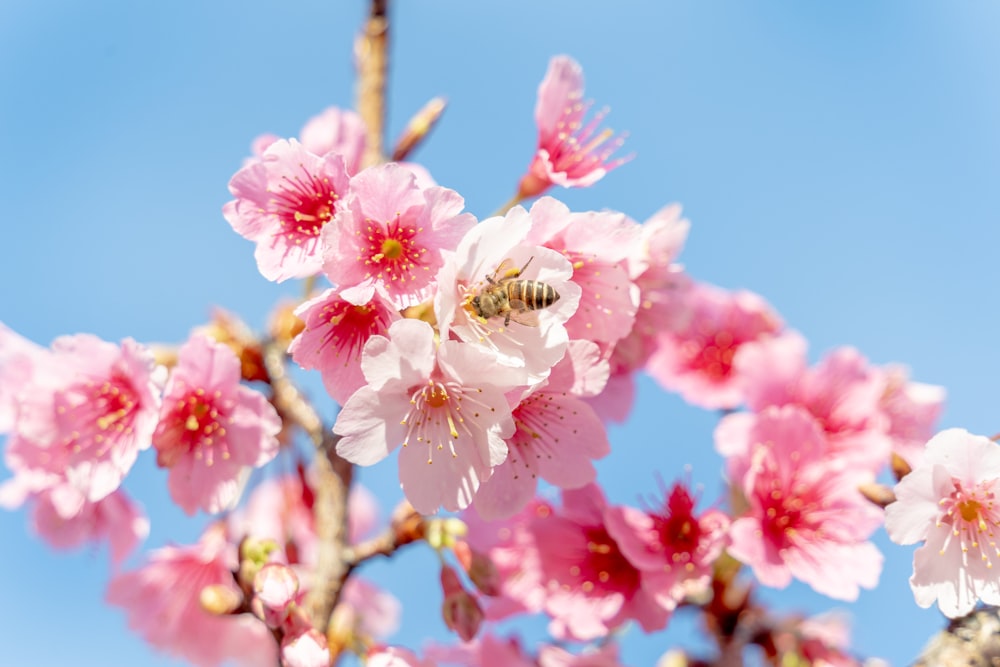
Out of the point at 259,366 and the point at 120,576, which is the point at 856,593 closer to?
the point at 259,366

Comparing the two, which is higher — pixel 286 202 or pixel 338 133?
pixel 338 133

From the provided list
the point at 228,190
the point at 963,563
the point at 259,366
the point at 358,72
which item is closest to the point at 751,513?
the point at 963,563

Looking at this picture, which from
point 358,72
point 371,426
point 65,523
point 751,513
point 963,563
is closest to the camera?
point 371,426

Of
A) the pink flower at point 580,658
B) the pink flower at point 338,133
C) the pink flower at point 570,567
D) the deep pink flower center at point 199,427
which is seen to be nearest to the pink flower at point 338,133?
the pink flower at point 338,133

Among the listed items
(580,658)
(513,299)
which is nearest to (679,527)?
(580,658)

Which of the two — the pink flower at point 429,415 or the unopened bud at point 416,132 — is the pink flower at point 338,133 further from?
the pink flower at point 429,415

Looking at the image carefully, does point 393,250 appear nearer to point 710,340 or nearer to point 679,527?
point 679,527
